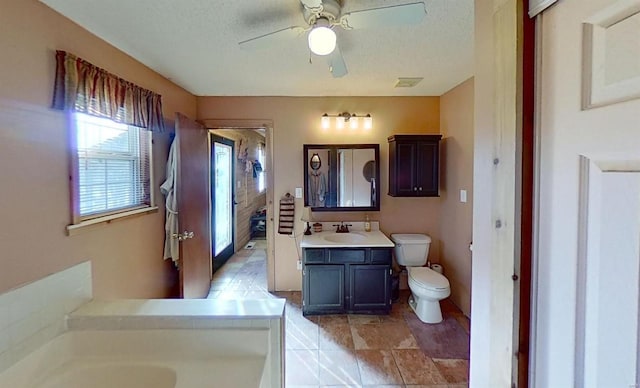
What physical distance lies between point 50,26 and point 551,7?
231 cm

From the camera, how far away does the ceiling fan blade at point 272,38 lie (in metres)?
1.83

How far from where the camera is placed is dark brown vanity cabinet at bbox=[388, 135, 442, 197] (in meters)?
3.65

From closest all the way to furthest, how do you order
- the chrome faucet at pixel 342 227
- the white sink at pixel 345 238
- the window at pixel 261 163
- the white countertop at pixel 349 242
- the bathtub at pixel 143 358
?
the bathtub at pixel 143 358 → the white countertop at pixel 349 242 → the white sink at pixel 345 238 → the chrome faucet at pixel 342 227 → the window at pixel 261 163

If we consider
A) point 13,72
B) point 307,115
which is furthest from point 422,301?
point 13,72

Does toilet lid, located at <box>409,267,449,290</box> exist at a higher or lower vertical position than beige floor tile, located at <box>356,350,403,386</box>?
higher

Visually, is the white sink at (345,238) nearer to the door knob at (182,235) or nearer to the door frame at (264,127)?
the door frame at (264,127)

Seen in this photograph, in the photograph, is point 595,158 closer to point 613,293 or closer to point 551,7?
point 613,293

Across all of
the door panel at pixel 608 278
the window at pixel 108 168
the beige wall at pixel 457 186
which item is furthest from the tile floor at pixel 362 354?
the door panel at pixel 608 278

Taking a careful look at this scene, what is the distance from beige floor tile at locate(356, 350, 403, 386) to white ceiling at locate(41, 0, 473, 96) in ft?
7.78

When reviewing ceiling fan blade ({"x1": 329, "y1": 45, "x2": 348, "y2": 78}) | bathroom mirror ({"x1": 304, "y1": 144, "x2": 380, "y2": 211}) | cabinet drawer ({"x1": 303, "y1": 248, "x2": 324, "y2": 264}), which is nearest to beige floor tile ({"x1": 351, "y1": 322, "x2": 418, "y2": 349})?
cabinet drawer ({"x1": 303, "y1": 248, "x2": 324, "y2": 264})

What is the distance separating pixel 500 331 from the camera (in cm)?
84

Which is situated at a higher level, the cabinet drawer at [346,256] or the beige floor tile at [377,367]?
the cabinet drawer at [346,256]

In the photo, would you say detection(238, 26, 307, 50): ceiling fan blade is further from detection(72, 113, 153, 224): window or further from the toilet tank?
the toilet tank

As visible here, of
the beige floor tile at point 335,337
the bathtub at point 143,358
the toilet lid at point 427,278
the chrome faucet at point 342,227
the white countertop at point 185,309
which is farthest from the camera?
the chrome faucet at point 342,227
